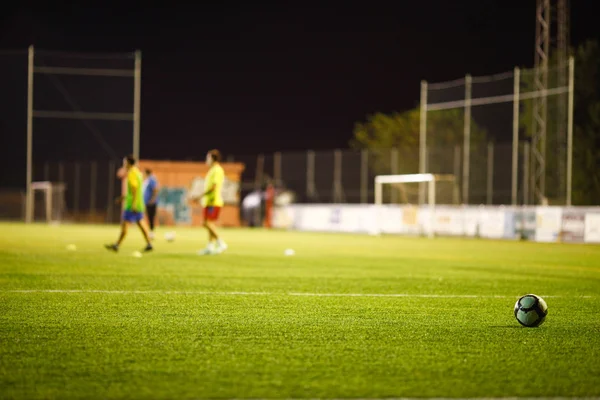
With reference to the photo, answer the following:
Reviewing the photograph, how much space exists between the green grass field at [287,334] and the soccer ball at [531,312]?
0.12 m

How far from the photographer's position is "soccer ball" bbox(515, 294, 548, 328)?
8.74 meters

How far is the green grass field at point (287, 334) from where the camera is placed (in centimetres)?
601

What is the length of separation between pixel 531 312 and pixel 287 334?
89.3 inches

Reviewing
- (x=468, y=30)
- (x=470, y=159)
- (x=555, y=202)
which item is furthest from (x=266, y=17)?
(x=555, y=202)

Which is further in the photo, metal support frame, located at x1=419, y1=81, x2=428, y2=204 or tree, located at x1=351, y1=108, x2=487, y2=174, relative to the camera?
tree, located at x1=351, y1=108, x2=487, y2=174

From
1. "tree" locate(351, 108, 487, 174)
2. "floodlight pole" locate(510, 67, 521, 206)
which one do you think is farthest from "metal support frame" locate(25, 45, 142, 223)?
"floodlight pole" locate(510, 67, 521, 206)

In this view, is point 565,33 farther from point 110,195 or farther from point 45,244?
point 110,195

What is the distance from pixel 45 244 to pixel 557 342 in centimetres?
1804

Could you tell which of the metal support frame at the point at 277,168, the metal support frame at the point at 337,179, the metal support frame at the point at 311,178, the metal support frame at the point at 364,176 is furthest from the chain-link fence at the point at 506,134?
the metal support frame at the point at 277,168

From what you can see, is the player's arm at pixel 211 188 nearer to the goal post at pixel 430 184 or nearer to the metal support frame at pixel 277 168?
the goal post at pixel 430 184

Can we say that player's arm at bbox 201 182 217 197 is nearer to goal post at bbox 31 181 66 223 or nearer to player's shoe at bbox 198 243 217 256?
player's shoe at bbox 198 243 217 256

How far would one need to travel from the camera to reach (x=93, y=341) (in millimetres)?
7543

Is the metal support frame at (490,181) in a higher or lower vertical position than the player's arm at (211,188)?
higher

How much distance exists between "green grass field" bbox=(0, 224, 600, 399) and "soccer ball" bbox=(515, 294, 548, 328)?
0.12m
